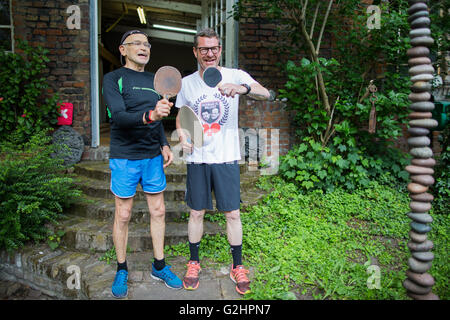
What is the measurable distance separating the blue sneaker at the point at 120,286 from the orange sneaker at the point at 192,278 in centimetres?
48

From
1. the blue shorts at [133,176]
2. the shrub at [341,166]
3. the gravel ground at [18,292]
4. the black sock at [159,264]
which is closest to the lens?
the blue shorts at [133,176]

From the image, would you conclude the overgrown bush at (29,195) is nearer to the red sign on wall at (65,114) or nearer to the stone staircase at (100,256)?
the stone staircase at (100,256)

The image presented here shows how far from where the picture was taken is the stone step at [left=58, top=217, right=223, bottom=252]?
3.23 m

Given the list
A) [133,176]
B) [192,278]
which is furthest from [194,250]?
[133,176]

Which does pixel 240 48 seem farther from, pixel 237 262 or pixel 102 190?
pixel 237 262

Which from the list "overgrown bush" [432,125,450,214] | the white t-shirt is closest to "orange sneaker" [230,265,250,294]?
the white t-shirt

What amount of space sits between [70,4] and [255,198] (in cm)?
421

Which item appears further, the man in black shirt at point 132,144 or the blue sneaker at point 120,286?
the blue sneaker at point 120,286

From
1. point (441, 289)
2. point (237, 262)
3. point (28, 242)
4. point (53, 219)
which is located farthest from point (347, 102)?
point (28, 242)

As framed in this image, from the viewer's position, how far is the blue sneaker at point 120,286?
2512 millimetres

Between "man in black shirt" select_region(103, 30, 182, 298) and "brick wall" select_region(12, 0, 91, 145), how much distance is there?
305 centimetres

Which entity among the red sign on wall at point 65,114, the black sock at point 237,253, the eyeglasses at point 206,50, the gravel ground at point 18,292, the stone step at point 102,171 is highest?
the eyeglasses at point 206,50

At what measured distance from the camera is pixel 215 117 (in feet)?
8.25

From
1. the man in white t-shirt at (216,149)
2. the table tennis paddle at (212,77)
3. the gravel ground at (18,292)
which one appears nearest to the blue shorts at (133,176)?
the man in white t-shirt at (216,149)
